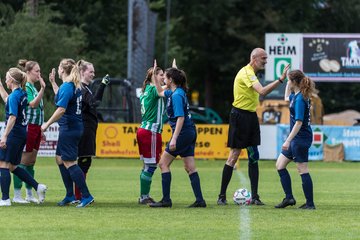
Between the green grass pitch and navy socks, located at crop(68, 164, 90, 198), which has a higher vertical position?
navy socks, located at crop(68, 164, 90, 198)

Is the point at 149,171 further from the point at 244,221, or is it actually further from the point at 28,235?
the point at 28,235

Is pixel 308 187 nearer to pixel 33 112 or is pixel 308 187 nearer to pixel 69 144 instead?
Answer: pixel 69 144

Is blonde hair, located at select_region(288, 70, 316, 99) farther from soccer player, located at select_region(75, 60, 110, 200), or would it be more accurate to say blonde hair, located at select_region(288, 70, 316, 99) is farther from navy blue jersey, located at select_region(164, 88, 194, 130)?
soccer player, located at select_region(75, 60, 110, 200)

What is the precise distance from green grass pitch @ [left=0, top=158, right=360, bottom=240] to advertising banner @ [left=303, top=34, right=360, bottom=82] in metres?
15.0

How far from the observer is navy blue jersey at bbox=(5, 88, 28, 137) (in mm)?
15008

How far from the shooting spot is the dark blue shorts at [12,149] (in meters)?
15.2

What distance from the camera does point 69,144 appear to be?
15047mm

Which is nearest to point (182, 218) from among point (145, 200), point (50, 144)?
point (145, 200)

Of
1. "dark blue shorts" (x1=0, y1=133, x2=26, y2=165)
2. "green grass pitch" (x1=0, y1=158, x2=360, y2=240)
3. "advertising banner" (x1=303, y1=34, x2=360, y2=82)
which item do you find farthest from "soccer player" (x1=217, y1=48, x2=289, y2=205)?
"advertising banner" (x1=303, y1=34, x2=360, y2=82)

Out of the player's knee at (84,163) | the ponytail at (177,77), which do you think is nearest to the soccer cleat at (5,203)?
the player's knee at (84,163)

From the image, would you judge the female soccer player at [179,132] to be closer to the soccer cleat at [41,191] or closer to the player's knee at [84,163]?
the player's knee at [84,163]

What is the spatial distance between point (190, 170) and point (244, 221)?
7.06 ft

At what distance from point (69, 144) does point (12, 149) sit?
804 mm

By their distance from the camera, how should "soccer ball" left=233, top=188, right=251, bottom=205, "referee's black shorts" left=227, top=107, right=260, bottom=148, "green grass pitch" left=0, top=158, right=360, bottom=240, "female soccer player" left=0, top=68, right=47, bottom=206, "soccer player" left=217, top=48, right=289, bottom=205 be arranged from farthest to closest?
"referee's black shorts" left=227, top=107, right=260, bottom=148, "soccer player" left=217, top=48, right=289, bottom=205, "soccer ball" left=233, top=188, right=251, bottom=205, "female soccer player" left=0, top=68, right=47, bottom=206, "green grass pitch" left=0, top=158, right=360, bottom=240
